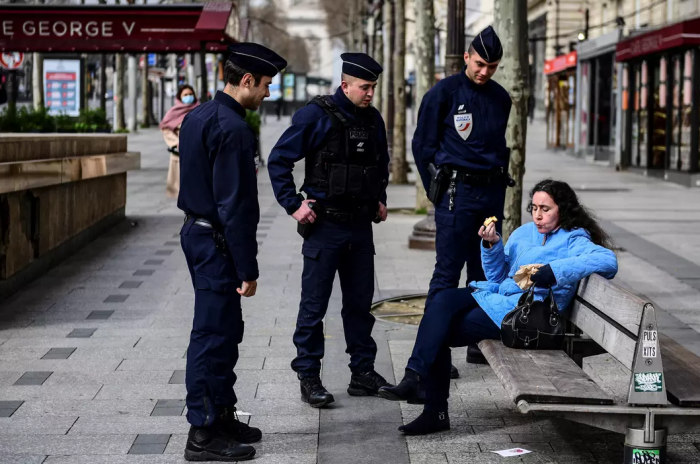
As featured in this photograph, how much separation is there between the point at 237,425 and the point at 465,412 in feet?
3.95

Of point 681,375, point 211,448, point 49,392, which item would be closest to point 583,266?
point 681,375

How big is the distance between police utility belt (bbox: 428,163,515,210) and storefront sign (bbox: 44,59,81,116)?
2514cm

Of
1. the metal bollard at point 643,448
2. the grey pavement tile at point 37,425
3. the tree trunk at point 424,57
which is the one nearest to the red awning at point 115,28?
the tree trunk at point 424,57

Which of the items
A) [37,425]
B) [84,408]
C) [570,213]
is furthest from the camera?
[84,408]

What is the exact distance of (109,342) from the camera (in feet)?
24.6

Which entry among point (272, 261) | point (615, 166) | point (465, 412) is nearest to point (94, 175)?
point (272, 261)

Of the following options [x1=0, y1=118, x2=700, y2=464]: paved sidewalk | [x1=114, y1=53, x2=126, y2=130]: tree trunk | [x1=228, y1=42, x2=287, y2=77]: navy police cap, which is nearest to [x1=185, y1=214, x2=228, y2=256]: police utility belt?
[x1=228, y1=42, x2=287, y2=77]: navy police cap

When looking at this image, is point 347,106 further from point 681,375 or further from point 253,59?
point 681,375

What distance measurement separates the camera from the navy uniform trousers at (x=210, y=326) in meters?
5.05

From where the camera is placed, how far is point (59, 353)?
7191mm

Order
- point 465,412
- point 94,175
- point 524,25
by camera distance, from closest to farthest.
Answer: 1. point 465,412
2. point 524,25
3. point 94,175

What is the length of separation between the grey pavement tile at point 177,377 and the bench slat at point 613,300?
233 cm

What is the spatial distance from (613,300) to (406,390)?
1.56m

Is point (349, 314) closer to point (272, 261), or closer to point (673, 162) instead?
point (272, 261)
